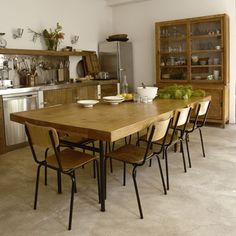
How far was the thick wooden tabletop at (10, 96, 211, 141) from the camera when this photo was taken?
2.12 metres

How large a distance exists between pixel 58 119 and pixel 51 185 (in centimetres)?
85

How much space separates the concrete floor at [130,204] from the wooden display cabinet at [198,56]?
6.54ft

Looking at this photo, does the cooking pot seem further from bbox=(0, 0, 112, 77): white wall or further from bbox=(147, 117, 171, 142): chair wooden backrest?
bbox=(147, 117, 171, 142): chair wooden backrest

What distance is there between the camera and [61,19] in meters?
5.69

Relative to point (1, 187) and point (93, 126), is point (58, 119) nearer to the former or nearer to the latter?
point (93, 126)

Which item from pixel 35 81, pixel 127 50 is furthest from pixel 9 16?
pixel 127 50

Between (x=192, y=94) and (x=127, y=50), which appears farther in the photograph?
(x=127, y=50)

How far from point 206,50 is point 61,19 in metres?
2.76

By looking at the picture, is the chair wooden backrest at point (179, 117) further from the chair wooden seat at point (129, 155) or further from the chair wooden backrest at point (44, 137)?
the chair wooden backrest at point (44, 137)

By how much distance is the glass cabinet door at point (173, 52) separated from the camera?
5734 mm

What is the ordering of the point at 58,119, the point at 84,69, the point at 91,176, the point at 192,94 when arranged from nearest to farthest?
the point at 58,119 < the point at 91,176 < the point at 192,94 < the point at 84,69

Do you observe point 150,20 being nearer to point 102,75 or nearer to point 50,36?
point 102,75

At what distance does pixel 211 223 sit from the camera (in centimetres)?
221

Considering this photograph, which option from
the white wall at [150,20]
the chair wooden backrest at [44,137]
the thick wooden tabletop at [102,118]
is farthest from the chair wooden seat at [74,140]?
the white wall at [150,20]
